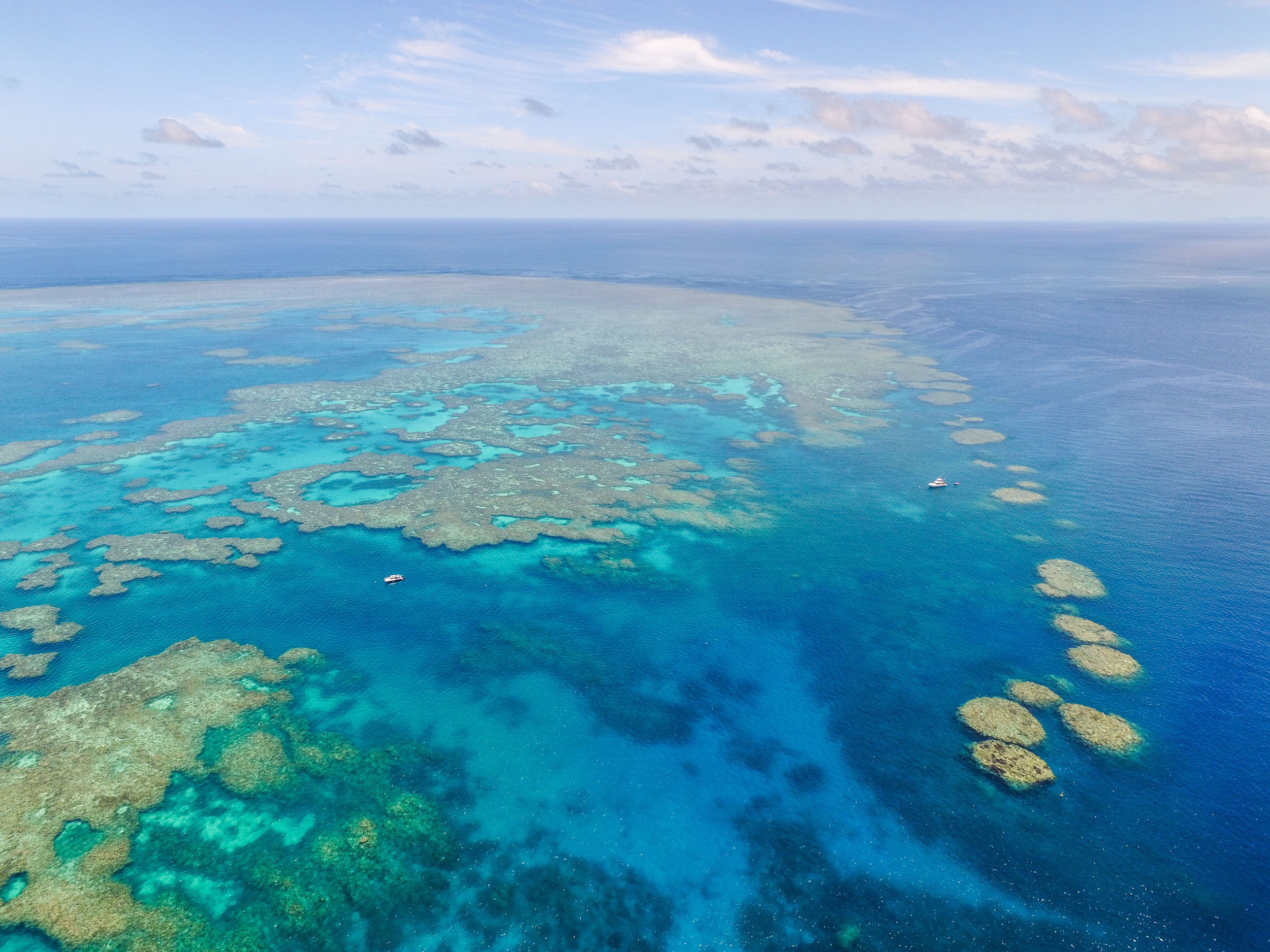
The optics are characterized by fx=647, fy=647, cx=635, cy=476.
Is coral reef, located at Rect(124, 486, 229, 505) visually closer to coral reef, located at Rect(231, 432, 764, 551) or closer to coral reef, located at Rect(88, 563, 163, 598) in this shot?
coral reef, located at Rect(231, 432, 764, 551)

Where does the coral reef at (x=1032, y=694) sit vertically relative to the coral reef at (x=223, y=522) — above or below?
below

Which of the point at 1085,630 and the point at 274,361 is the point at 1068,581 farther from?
the point at 274,361

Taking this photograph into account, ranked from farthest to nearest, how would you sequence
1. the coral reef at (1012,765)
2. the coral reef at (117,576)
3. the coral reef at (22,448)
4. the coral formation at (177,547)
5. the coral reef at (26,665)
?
the coral reef at (22,448)
the coral formation at (177,547)
the coral reef at (117,576)
the coral reef at (26,665)
the coral reef at (1012,765)

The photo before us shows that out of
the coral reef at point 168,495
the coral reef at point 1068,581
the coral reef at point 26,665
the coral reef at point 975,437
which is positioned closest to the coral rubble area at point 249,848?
the coral reef at point 26,665

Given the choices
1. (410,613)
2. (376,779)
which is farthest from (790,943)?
(410,613)

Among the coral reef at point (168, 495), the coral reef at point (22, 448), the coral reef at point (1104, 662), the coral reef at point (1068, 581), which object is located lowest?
the coral reef at point (1104, 662)

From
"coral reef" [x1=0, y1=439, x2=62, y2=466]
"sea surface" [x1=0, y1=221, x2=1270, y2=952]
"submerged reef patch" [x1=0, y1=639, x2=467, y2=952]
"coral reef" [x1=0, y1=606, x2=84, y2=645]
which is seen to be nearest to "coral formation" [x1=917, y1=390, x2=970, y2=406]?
"sea surface" [x1=0, y1=221, x2=1270, y2=952]

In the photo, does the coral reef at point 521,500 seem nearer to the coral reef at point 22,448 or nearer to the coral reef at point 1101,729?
the coral reef at point 1101,729

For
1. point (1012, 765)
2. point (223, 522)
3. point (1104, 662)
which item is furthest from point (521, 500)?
point (1104, 662)
